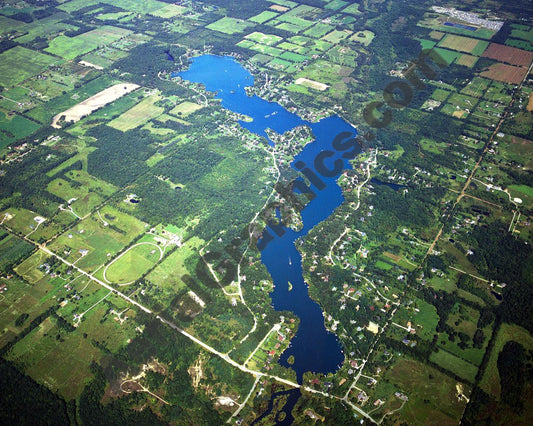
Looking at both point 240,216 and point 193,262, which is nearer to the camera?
point 193,262

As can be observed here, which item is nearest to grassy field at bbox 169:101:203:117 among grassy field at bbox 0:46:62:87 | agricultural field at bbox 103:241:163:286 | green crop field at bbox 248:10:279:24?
agricultural field at bbox 103:241:163:286

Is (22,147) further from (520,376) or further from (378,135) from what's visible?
(520,376)

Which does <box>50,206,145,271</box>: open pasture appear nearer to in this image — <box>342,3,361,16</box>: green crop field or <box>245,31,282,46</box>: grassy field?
<box>245,31,282,46</box>: grassy field

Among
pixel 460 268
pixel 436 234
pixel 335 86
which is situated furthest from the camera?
pixel 335 86

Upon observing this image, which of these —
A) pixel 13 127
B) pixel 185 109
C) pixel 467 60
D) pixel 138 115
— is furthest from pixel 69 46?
pixel 467 60

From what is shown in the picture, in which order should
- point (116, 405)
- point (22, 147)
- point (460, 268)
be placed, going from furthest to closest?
point (22, 147)
point (460, 268)
point (116, 405)

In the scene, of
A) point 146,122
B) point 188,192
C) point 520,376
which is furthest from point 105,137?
point 520,376

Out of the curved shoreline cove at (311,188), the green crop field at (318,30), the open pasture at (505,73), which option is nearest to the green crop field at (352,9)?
the green crop field at (318,30)
